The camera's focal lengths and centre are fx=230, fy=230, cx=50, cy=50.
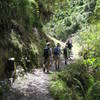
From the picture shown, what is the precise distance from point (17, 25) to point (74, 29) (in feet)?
70.1

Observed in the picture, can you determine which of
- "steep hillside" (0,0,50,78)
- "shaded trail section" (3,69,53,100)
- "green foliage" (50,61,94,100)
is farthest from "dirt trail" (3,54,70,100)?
"steep hillside" (0,0,50,78)

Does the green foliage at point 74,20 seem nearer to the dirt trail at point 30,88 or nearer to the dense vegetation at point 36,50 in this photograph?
the dense vegetation at point 36,50

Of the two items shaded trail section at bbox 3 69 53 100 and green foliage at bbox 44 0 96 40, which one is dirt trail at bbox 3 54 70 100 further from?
green foliage at bbox 44 0 96 40

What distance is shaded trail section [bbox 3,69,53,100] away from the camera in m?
8.85

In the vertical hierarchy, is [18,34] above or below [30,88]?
above

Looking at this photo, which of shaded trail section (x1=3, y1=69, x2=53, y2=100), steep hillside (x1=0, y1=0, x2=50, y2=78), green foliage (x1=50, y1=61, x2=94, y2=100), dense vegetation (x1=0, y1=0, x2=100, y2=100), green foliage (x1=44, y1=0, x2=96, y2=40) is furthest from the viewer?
green foliage (x1=44, y1=0, x2=96, y2=40)

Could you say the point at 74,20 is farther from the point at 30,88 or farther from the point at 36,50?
the point at 30,88

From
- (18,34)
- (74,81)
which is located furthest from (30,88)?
(18,34)

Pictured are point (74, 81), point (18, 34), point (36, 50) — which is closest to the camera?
point (74, 81)

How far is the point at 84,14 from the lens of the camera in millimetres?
31844

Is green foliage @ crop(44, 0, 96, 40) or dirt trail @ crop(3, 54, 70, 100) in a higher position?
green foliage @ crop(44, 0, 96, 40)

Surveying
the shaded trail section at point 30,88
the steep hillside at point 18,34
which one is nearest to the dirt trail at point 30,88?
the shaded trail section at point 30,88

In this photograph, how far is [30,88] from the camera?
9.46 meters

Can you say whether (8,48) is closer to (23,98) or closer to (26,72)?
(26,72)
